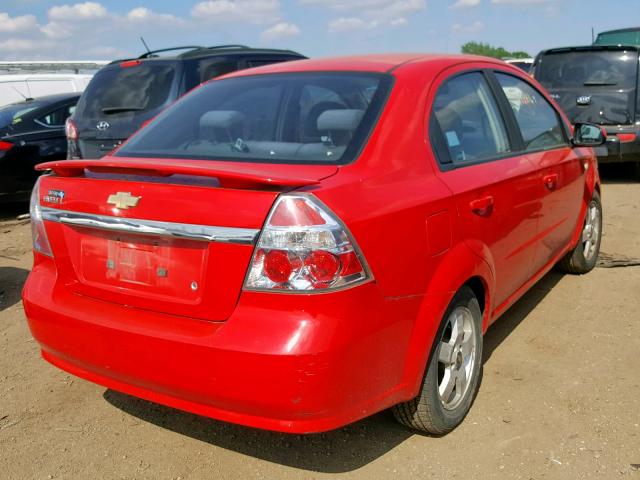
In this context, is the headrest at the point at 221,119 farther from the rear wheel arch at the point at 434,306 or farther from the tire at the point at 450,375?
the tire at the point at 450,375

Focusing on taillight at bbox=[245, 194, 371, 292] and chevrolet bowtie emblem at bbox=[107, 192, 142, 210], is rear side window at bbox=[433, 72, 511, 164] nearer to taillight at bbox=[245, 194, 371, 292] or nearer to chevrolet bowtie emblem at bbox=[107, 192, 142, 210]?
taillight at bbox=[245, 194, 371, 292]

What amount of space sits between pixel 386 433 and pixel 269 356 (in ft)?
3.46

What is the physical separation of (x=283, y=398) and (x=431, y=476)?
2.70 ft

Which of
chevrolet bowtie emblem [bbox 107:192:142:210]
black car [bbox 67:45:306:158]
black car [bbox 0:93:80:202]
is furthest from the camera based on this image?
black car [bbox 0:93:80:202]

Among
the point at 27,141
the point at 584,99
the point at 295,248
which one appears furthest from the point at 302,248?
the point at 584,99

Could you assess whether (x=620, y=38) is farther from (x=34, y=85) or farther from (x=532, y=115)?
(x=532, y=115)

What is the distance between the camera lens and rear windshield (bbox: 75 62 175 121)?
6516 millimetres

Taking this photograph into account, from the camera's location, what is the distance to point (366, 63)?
3330 millimetres

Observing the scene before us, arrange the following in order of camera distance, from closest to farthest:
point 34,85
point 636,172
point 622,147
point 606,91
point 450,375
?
point 450,375 → point 622,147 → point 606,91 → point 636,172 → point 34,85

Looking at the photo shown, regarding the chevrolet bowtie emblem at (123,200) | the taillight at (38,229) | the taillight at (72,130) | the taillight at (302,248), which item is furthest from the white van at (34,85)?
the taillight at (302,248)

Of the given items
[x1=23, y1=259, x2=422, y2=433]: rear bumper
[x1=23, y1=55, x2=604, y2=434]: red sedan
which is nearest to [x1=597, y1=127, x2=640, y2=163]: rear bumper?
[x1=23, y1=55, x2=604, y2=434]: red sedan

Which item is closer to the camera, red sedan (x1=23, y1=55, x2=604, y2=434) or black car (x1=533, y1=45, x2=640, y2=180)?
red sedan (x1=23, y1=55, x2=604, y2=434)

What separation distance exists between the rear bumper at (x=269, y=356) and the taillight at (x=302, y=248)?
5 centimetres

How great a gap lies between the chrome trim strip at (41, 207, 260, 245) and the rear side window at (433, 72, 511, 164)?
1151mm
